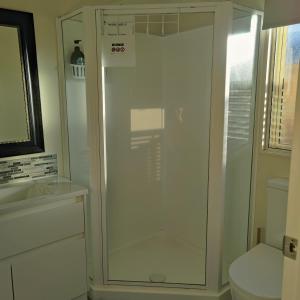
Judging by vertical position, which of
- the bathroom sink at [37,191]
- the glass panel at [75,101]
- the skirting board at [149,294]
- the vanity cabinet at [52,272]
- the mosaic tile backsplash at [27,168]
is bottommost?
the skirting board at [149,294]

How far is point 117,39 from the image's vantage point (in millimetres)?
1902

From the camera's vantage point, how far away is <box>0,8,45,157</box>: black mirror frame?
1997mm

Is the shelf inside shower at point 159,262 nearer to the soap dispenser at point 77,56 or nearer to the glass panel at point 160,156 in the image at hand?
the glass panel at point 160,156

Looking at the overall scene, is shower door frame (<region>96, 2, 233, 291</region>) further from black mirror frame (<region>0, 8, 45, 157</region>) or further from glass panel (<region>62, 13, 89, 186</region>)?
black mirror frame (<region>0, 8, 45, 157</region>)

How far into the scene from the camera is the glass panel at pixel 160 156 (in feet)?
7.68

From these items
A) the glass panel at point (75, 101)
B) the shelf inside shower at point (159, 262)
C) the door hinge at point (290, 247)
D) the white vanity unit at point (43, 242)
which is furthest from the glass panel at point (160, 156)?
the door hinge at point (290, 247)

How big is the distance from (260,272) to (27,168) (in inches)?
66.2

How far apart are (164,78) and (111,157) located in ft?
2.92

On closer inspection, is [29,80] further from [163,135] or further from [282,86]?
[282,86]

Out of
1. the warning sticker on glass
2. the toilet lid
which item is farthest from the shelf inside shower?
the warning sticker on glass

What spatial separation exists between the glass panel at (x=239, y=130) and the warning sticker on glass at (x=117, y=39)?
0.64 m

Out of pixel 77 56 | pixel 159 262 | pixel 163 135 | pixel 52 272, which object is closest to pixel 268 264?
pixel 159 262

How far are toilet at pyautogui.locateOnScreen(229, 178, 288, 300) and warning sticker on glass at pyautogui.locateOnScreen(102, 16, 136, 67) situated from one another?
1.28 m

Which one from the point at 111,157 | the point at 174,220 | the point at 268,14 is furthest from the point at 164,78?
→ the point at 174,220
